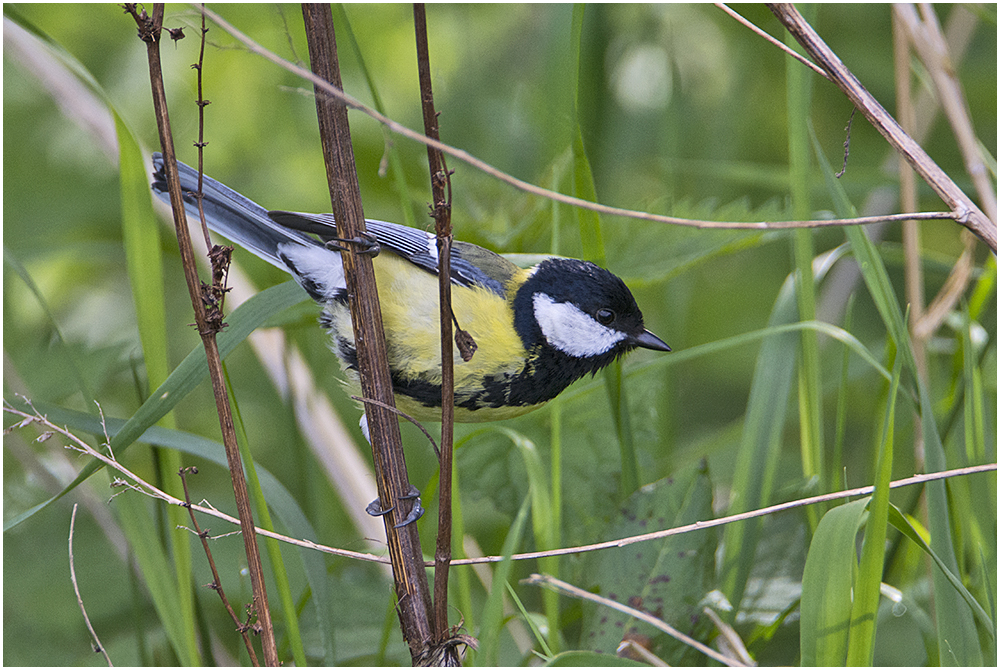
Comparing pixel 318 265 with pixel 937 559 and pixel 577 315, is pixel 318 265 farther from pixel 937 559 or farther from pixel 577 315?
pixel 937 559

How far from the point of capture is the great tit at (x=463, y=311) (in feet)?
3.09

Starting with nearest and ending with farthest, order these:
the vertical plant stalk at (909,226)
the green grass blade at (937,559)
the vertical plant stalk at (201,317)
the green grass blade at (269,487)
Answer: the vertical plant stalk at (201,317), the green grass blade at (937,559), the green grass blade at (269,487), the vertical plant stalk at (909,226)

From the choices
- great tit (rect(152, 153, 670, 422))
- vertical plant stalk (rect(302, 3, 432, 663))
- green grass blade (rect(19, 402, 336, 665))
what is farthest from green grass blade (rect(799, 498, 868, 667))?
green grass blade (rect(19, 402, 336, 665))

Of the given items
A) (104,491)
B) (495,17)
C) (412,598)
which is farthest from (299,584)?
(495,17)

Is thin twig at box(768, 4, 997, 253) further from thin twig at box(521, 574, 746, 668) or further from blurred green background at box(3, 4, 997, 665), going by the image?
thin twig at box(521, 574, 746, 668)

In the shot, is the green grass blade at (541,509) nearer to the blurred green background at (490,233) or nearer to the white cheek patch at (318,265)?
the blurred green background at (490,233)

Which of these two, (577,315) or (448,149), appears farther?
(577,315)

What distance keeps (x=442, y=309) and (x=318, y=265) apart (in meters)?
0.43

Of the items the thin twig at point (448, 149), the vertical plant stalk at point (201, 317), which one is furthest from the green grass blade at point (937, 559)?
the vertical plant stalk at point (201, 317)

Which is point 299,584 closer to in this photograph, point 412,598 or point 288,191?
point 412,598

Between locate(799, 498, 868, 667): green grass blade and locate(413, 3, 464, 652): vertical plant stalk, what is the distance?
1.36 ft

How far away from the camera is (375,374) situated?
79cm

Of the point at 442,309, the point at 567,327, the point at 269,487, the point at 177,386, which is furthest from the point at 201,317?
the point at 567,327

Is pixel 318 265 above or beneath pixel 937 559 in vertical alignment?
above
